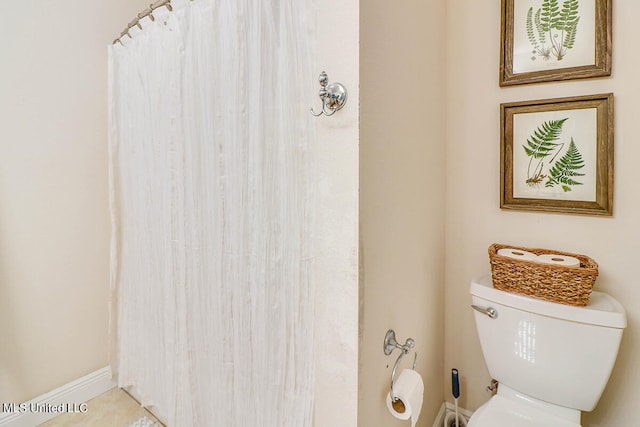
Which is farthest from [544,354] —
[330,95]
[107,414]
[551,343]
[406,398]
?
[107,414]

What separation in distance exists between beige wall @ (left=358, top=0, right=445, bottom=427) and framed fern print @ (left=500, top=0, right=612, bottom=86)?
276mm

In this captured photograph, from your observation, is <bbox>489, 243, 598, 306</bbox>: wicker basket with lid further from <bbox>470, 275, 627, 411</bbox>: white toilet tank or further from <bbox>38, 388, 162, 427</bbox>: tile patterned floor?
<bbox>38, 388, 162, 427</bbox>: tile patterned floor

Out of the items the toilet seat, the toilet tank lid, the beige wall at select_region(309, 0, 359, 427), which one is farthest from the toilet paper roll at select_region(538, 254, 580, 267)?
the beige wall at select_region(309, 0, 359, 427)

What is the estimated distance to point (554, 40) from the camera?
1276 mm

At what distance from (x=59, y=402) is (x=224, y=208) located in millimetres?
1578

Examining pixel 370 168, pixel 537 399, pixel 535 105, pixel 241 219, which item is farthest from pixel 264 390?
pixel 535 105

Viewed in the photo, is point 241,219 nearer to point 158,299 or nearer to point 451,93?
point 158,299

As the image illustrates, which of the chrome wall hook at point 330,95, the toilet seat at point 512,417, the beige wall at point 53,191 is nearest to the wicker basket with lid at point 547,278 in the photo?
the toilet seat at point 512,417

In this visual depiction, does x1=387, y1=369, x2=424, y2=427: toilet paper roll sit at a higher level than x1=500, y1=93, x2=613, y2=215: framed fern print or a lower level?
lower

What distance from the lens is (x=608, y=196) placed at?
1.19 meters

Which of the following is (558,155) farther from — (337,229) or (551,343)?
(337,229)

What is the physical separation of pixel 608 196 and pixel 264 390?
1410 mm

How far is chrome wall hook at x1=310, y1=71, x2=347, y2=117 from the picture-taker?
0.77 metres

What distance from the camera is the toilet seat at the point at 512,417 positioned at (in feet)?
3.57
